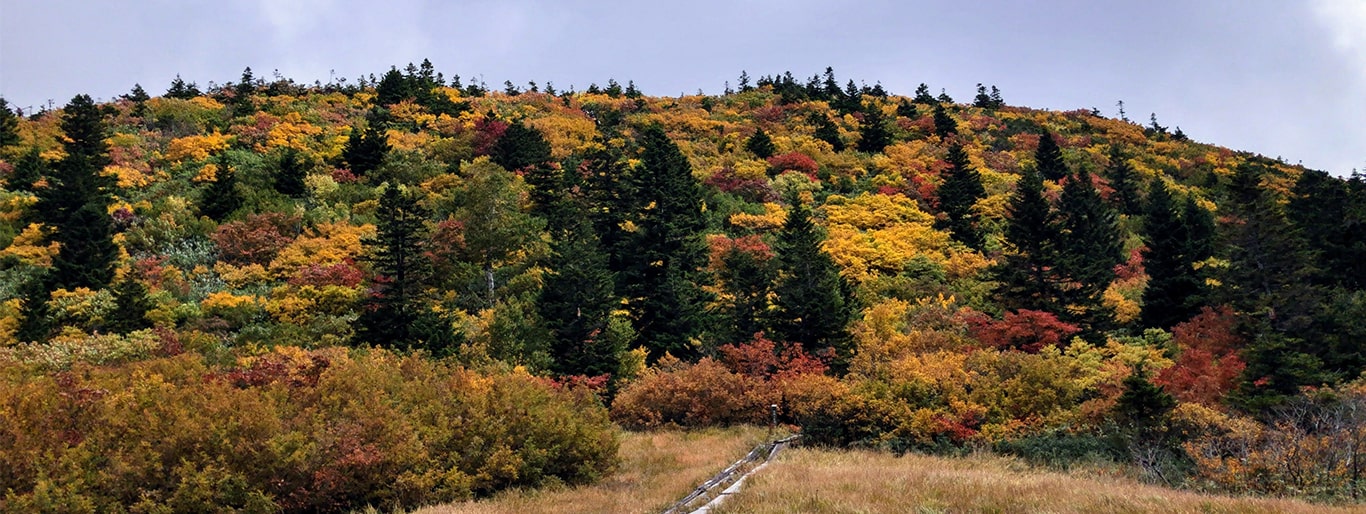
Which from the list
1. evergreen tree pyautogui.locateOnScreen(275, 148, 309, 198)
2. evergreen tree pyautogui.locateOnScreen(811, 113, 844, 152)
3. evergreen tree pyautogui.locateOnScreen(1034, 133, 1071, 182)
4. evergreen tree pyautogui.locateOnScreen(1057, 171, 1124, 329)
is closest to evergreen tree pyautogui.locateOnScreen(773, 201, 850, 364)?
evergreen tree pyautogui.locateOnScreen(1057, 171, 1124, 329)

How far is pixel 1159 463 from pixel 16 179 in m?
48.6

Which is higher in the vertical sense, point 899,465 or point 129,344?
point 129,344

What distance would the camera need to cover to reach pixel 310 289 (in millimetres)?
28906

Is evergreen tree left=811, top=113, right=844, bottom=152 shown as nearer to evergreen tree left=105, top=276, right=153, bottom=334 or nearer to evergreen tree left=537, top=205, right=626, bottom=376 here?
evergreen tree left=537, top=205, right=626, bottom=376

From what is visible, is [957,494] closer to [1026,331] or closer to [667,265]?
[1026,331]

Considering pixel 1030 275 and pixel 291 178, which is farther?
pixel 291 178

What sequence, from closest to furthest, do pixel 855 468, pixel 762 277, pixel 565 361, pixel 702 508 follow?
pixel 702 508 < pixel 855 468 < pixel 565 361 < pixel 762 277

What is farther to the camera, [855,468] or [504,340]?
[504,340]

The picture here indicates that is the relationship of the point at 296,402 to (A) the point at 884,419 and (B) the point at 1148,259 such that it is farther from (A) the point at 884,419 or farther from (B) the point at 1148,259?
(B) the point at 1148,259

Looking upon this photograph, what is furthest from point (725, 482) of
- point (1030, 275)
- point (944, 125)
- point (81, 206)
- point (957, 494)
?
point (944, 125)

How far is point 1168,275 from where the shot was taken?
28625 mm

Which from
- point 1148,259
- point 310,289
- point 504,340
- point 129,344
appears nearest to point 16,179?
point 310,289

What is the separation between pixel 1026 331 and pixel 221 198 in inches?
1382

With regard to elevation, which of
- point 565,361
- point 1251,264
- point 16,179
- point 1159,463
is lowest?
point 1159,463
